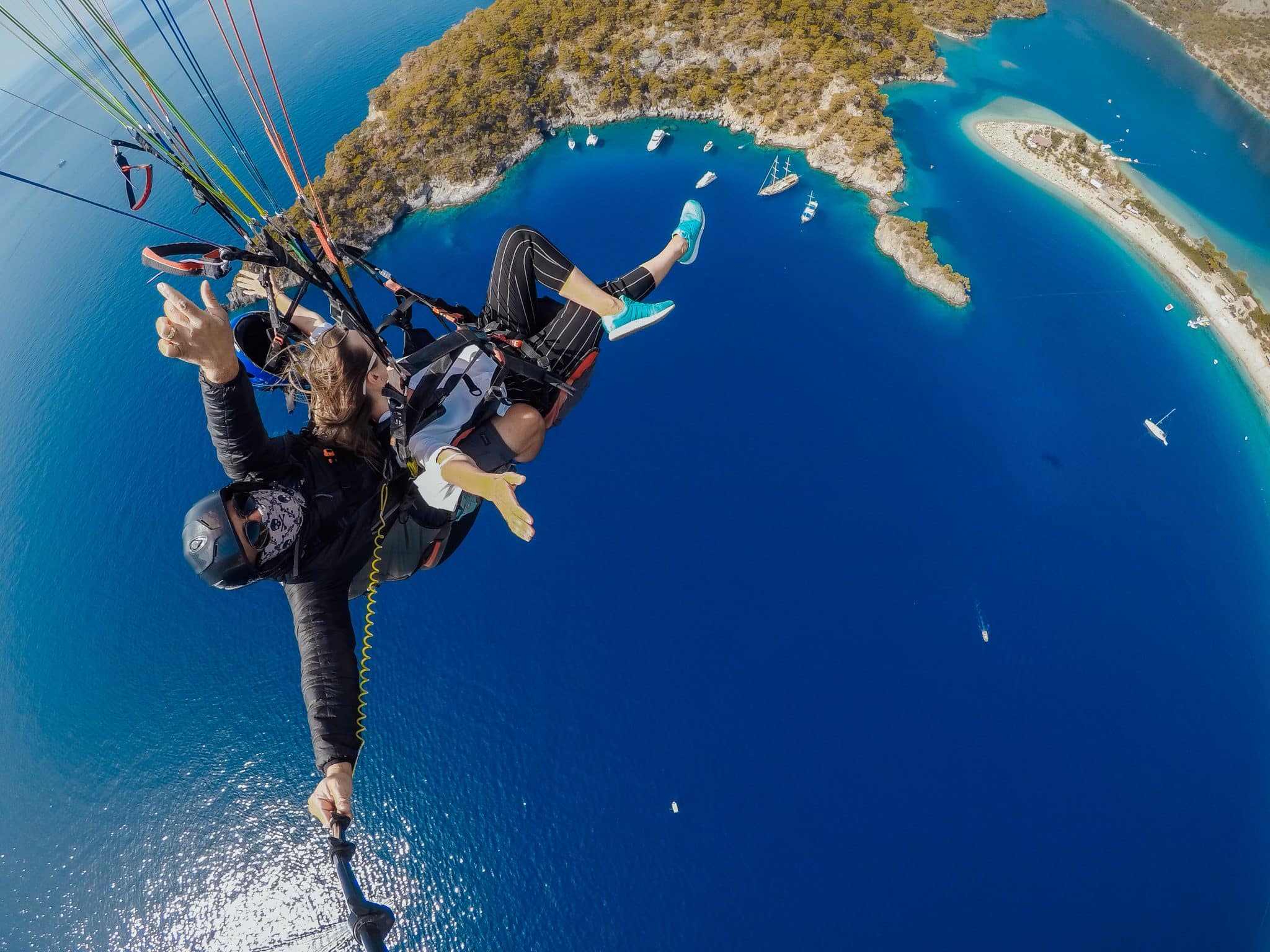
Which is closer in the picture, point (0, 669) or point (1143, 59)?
point (0, 669)

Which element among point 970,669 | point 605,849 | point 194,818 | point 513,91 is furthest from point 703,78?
point 194,818

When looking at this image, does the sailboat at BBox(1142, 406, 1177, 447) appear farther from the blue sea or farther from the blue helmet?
the blue helmet

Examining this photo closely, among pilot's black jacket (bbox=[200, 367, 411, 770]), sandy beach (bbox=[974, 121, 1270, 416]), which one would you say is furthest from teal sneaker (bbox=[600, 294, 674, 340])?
sandy beach (bbox=[974, 121, 1270, 416])

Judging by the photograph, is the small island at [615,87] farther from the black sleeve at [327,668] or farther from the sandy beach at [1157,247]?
the black sleeve at [327,668]

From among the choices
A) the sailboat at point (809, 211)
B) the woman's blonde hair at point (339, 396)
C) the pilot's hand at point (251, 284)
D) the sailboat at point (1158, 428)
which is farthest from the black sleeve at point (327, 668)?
the sailboat at point (1158, 428)

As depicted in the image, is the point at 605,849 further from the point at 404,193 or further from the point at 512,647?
the point at 404,193

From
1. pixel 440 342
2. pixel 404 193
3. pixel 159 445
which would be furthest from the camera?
pixel 404 193
